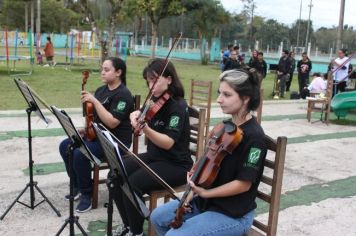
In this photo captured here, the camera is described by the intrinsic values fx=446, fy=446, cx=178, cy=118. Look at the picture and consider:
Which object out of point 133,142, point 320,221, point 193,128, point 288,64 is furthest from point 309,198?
point 288,64

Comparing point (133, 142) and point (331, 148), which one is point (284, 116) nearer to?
point (331, 148)

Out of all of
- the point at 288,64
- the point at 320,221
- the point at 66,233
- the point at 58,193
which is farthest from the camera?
the point at 288,64

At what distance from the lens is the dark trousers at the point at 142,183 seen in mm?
3402

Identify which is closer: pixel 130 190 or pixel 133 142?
pixel 130 190

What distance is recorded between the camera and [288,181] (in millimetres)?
5410

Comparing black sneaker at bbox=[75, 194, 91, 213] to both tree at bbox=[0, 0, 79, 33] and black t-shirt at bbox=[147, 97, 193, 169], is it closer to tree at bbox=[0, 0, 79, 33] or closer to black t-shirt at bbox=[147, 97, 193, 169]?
black t-shirt at bbox=[147, 97, 193, 169]

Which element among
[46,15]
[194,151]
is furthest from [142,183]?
[46,15]

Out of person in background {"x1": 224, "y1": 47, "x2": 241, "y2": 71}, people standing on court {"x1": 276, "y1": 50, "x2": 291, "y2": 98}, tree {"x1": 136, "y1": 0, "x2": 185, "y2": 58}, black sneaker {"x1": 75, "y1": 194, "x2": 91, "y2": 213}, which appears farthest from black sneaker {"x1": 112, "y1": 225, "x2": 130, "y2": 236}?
tree {"x1": 136, "y1": 0, "x2": 185, "y2": 58}

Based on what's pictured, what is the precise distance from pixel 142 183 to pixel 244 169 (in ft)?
3.53

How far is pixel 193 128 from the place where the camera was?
168 inches

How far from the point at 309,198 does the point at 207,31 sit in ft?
97.1

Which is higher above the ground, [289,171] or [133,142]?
[133,142]

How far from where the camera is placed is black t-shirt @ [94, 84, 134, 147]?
414 cm

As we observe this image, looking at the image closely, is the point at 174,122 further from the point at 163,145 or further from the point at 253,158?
the point at 253,158
